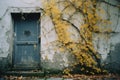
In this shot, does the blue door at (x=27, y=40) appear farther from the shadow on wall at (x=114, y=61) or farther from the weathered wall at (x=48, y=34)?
the shadow on wall at (x=114, y=61)

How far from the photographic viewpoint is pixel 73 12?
9789mm

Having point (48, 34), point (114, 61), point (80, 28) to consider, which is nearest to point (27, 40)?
point (48, 34)

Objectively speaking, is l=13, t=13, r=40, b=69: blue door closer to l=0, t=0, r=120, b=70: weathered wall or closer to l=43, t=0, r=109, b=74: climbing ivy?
l=0, t=0, r=120, b=70: weathered wall

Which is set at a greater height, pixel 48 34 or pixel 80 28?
pixel 80 28

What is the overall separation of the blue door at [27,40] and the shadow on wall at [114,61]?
7.88ft

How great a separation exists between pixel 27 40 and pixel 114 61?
307 centimetres

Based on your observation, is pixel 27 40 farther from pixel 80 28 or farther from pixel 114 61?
pixel 114 61

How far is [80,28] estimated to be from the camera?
9773 millimetres

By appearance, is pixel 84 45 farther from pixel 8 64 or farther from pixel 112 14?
pixel 8 64

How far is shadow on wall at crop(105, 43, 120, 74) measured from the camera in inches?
385

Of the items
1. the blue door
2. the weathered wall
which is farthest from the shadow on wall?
the blue door

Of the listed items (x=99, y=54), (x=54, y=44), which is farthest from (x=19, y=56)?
(x=99, y=54)

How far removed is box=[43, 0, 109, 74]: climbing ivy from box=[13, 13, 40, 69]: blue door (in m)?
0.71

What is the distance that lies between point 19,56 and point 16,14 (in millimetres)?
1459
